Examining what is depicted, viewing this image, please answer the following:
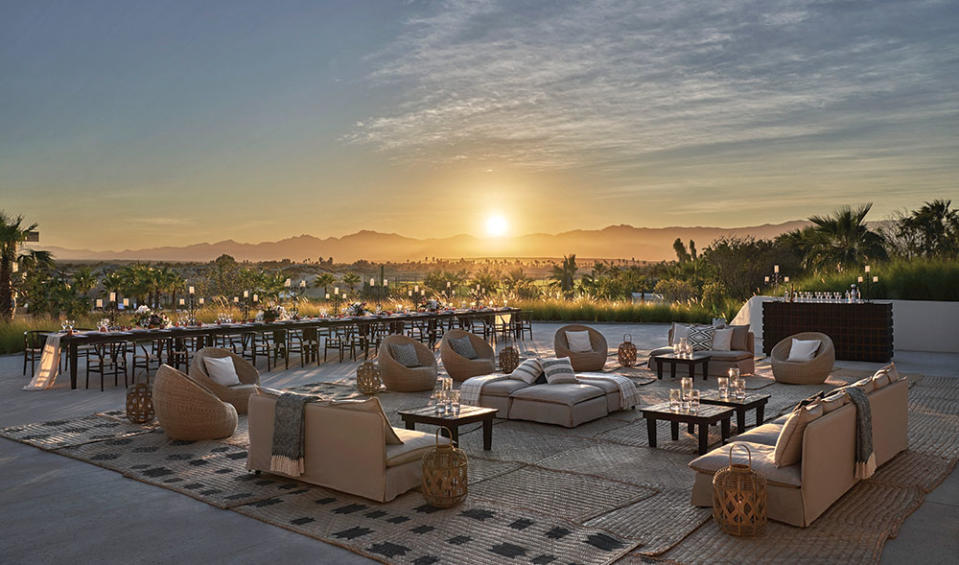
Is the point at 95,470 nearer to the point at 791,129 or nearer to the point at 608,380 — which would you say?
the point at 608,380

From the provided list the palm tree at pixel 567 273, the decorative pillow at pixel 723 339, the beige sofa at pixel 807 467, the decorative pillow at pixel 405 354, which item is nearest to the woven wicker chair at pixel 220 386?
the decorative pillow at pixel 405 354

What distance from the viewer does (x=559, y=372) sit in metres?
7.94

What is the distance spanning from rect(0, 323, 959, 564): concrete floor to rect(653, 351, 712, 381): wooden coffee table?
15.1 ft

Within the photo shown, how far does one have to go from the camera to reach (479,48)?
1553 cm

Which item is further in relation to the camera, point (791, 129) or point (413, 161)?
point (413, 161)

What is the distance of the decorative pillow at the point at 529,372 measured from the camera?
26.2ft

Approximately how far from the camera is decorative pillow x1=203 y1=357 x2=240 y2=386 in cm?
798

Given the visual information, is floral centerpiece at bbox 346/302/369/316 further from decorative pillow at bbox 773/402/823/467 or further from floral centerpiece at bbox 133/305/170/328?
decorative pillow at bbox 773/402/823/467

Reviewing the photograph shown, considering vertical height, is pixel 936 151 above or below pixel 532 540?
above

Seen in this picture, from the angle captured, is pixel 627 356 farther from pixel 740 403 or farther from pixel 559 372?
pixel 740 403

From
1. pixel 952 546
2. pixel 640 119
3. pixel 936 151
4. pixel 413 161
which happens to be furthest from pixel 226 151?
pixel 952 546

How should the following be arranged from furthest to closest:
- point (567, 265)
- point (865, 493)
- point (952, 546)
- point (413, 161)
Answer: point (567, 265)
point (413, 161)
point (865, 493)
point (952, 546)

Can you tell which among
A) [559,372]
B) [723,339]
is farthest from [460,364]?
[723,339]

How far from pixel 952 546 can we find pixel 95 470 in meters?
5.98
